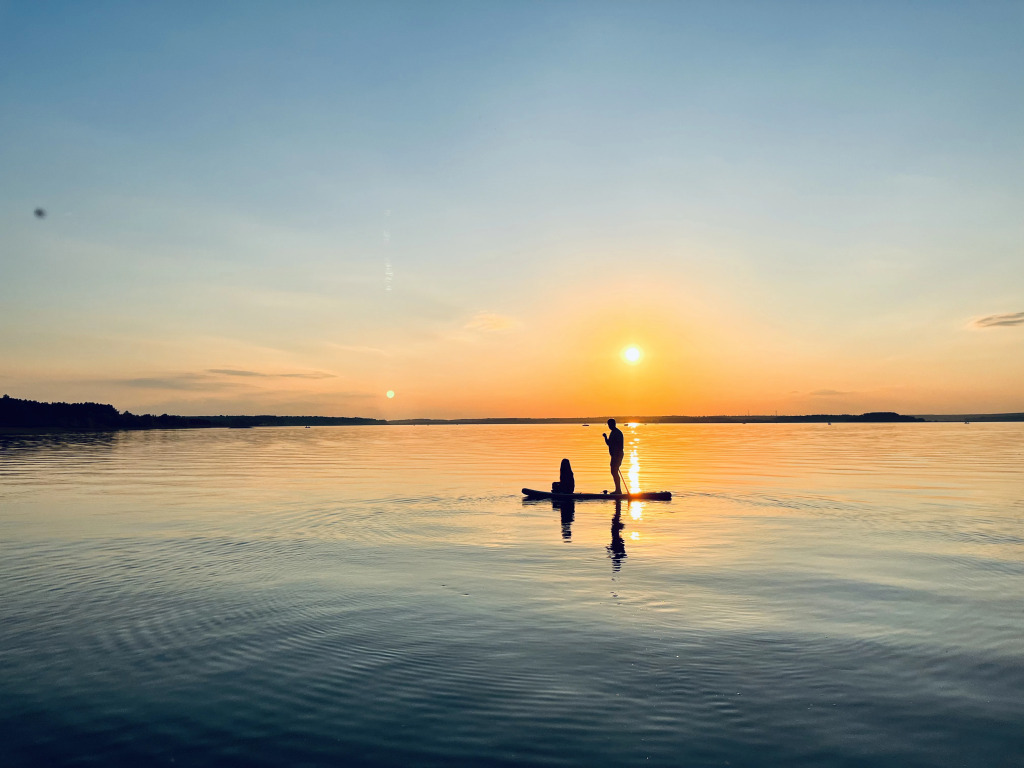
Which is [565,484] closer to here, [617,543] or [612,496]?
[612,496]

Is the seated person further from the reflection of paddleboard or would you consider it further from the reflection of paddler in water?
the reflection of paddler in water

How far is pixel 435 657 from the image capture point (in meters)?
9.48

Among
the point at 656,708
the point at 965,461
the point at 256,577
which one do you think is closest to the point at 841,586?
the point at 656,708

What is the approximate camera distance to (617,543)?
1909 cm

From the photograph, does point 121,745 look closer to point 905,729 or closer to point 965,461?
point 905,729

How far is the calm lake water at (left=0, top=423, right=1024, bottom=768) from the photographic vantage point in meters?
7.06

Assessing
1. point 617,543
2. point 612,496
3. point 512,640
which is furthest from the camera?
point 612,496

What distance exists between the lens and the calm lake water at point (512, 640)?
278 inches

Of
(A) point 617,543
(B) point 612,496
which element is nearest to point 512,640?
(A) point 617,543

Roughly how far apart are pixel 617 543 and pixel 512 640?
31.0ft

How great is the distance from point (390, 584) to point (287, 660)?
4757 millimetres

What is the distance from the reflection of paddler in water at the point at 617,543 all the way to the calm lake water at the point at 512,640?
174 millimetres

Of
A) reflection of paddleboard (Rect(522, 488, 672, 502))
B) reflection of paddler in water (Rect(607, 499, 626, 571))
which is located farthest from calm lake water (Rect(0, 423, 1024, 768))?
reflection of paddleboard (Rect(522, 488, 672, 502))

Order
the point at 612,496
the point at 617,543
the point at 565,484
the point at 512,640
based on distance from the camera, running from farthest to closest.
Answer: the point at 565,484
the point at 612,496
the point at 617,543
the point at 512,640
